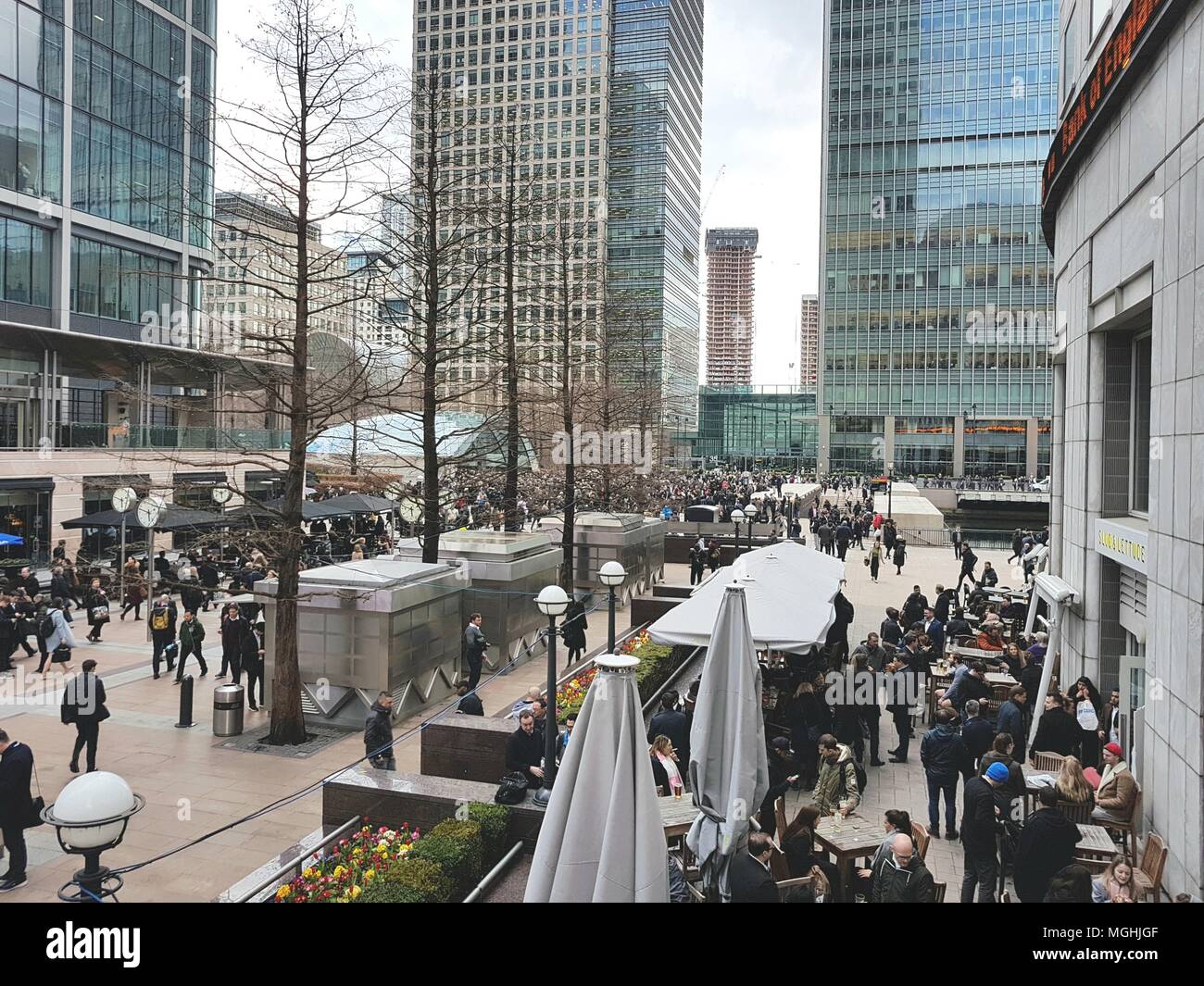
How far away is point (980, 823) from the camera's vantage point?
7723 millimetres

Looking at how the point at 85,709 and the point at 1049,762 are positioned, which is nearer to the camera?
the point at 1049,762

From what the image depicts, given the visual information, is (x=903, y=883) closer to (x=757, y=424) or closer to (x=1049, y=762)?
(x=1049, y=762)

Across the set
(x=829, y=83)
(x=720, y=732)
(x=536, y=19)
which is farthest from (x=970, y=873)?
(x=536, y=19)

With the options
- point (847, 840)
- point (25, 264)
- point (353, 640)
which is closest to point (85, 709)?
point (353, 640)

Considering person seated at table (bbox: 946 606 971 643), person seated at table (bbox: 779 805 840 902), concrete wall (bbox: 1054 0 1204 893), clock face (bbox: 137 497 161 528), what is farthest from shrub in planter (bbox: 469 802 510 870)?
clock face (bbox: 137 497 161 528)

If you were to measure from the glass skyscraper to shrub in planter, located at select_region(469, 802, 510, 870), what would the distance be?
96.0 metres

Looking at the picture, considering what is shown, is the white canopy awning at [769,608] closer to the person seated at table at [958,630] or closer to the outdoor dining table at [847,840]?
the outdoor dining table at [847,840]

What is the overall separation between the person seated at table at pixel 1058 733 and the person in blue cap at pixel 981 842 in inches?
131

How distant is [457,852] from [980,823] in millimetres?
4876

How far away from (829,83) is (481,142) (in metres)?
89.6

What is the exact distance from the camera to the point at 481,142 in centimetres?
2873

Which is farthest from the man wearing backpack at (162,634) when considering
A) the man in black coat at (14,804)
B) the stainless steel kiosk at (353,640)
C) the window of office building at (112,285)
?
the window of office building at (112,285)
